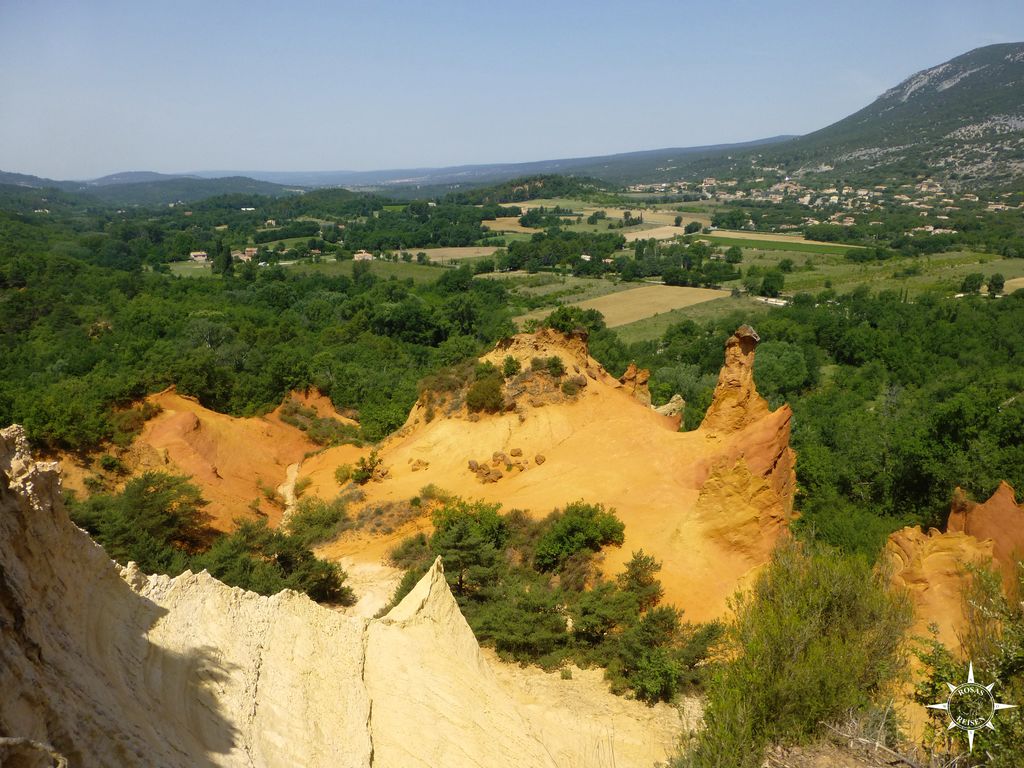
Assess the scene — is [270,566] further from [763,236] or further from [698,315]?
[763,236]

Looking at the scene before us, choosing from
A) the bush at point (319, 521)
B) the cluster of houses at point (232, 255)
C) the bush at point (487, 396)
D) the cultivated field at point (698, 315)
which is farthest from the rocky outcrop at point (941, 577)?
the cluster of houses at point (232, 255)

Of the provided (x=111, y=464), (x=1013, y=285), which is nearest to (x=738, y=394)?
(x=111, y=464)

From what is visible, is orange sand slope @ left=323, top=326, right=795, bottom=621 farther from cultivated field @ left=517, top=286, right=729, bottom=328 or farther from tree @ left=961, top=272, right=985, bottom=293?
tree @ left=961, top=272, right=985, bottom=293

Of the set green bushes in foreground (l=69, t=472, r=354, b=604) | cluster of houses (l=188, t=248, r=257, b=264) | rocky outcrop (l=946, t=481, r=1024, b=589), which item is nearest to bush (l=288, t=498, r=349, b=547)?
green bushes in foreground (l=69, t=472, r=354, b=604)

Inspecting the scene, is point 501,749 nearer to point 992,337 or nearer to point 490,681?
point 490,681

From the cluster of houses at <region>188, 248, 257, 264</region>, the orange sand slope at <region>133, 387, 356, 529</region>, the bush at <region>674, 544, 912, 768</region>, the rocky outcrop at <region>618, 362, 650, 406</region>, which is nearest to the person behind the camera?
the bush at <region>674, 544, 912, 768</region>

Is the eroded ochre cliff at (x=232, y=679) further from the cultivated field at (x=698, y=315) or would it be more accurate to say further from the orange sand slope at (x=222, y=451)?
the cultivated field at (x=698, y=315)
